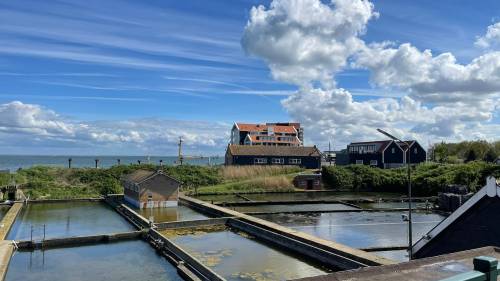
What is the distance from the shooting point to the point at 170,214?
1633 inches

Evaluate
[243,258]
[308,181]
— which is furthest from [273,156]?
[243,258]

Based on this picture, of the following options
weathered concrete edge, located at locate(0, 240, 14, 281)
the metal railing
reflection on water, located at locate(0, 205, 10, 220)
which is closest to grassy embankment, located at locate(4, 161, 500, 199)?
reflection on water, located at locate(0, 205, 10, 220)

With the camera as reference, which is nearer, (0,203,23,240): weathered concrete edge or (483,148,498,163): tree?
(0,203,23,240): weathered concrete edge

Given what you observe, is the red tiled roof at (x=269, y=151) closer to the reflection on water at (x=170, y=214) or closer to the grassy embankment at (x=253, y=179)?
the grassy embankment at (x=253, y=179)

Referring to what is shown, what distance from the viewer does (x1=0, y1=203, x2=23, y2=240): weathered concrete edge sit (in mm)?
31344

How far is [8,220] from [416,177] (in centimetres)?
4978

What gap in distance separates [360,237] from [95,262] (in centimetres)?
1713

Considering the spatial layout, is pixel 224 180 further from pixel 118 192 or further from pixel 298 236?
pixel 298 236

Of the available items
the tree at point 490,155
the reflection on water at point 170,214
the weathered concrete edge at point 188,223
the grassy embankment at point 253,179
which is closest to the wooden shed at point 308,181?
the grassy embankment at point 253,179

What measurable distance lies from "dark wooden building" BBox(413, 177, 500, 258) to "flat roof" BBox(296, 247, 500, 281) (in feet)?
23.1

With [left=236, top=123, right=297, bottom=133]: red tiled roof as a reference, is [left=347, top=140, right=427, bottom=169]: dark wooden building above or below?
below

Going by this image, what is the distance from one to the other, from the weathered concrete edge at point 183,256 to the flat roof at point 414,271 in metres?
13.6

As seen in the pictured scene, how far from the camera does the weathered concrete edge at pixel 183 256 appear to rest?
20389mm

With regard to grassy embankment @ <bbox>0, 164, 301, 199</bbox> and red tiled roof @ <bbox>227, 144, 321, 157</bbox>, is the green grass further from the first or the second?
red tiled roof @ <bbox>227, 144, 321, 157</bbox>
